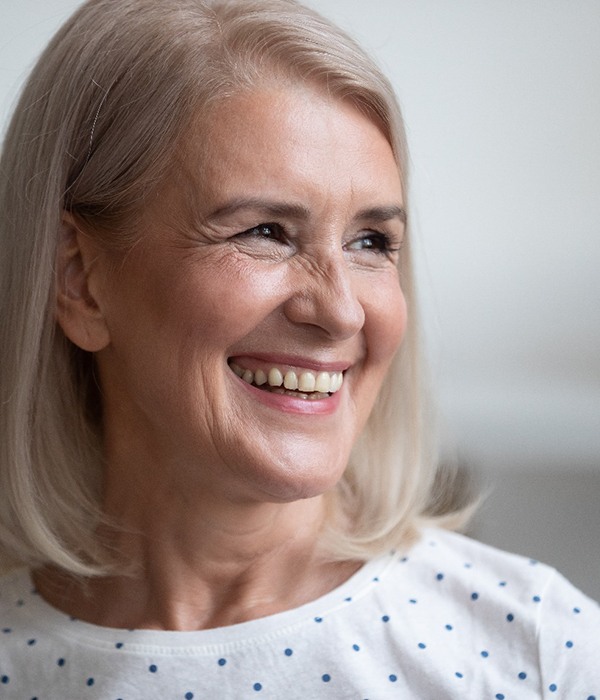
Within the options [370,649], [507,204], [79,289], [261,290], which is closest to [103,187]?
[79,289]

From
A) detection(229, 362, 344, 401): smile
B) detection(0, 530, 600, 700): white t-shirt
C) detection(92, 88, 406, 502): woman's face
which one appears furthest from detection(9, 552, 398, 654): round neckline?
detection(229, 362, 344, 401): smile

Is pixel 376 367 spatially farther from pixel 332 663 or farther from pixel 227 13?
pixel 227 13

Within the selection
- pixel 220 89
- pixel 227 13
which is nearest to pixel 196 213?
pixel 220 89

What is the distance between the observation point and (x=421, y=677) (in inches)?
51.8

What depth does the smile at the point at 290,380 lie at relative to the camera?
128 cm

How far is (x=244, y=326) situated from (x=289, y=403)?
0.40 feet

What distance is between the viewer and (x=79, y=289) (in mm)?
1396

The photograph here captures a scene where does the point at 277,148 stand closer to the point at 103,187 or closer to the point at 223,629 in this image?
the point at 103,187

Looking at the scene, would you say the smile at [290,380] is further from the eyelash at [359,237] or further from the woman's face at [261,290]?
the eyelash at [359,237]

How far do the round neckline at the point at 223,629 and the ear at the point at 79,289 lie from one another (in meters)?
0.38

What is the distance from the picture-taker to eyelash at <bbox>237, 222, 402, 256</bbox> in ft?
4.17

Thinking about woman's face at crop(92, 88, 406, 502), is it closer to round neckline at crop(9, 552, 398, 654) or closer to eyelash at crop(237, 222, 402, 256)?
eyelash at crop(237, 222, 402, 256)

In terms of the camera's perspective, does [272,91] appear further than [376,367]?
No

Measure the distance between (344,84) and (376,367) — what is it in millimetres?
367
